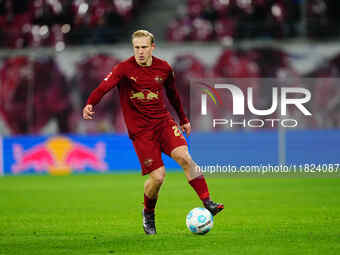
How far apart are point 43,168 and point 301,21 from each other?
310 inches

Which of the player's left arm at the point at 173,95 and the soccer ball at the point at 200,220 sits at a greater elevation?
the player's left arm at the point at 173,95

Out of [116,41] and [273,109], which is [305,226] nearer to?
[273,109]

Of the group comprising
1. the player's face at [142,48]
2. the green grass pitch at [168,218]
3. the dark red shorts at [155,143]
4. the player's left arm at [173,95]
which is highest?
the player's face at [142,48]

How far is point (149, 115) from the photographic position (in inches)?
315

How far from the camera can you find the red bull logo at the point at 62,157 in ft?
66.8

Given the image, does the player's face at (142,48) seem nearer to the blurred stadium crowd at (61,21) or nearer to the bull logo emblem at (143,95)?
the bull logo emblem at (143,95)

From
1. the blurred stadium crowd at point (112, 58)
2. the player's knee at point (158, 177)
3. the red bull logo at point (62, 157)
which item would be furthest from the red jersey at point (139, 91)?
the red bull logo at point (62, 157)

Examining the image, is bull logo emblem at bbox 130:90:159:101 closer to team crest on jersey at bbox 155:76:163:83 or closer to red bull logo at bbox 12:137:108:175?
team crest on jersey at bbox 155:76:163:83

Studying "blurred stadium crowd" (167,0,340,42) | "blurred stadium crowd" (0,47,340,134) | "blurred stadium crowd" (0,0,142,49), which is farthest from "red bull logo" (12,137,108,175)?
"blurred stadium crowd" (167,0,340,42)

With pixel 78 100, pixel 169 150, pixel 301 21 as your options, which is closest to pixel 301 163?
pixel 301 21

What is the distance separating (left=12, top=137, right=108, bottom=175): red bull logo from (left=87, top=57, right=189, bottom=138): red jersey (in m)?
12.4

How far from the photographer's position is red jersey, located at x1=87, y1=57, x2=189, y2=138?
26.1 feet

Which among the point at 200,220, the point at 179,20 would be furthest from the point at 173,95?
the point at 179,20

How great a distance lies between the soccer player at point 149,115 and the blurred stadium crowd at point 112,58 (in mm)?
11383
